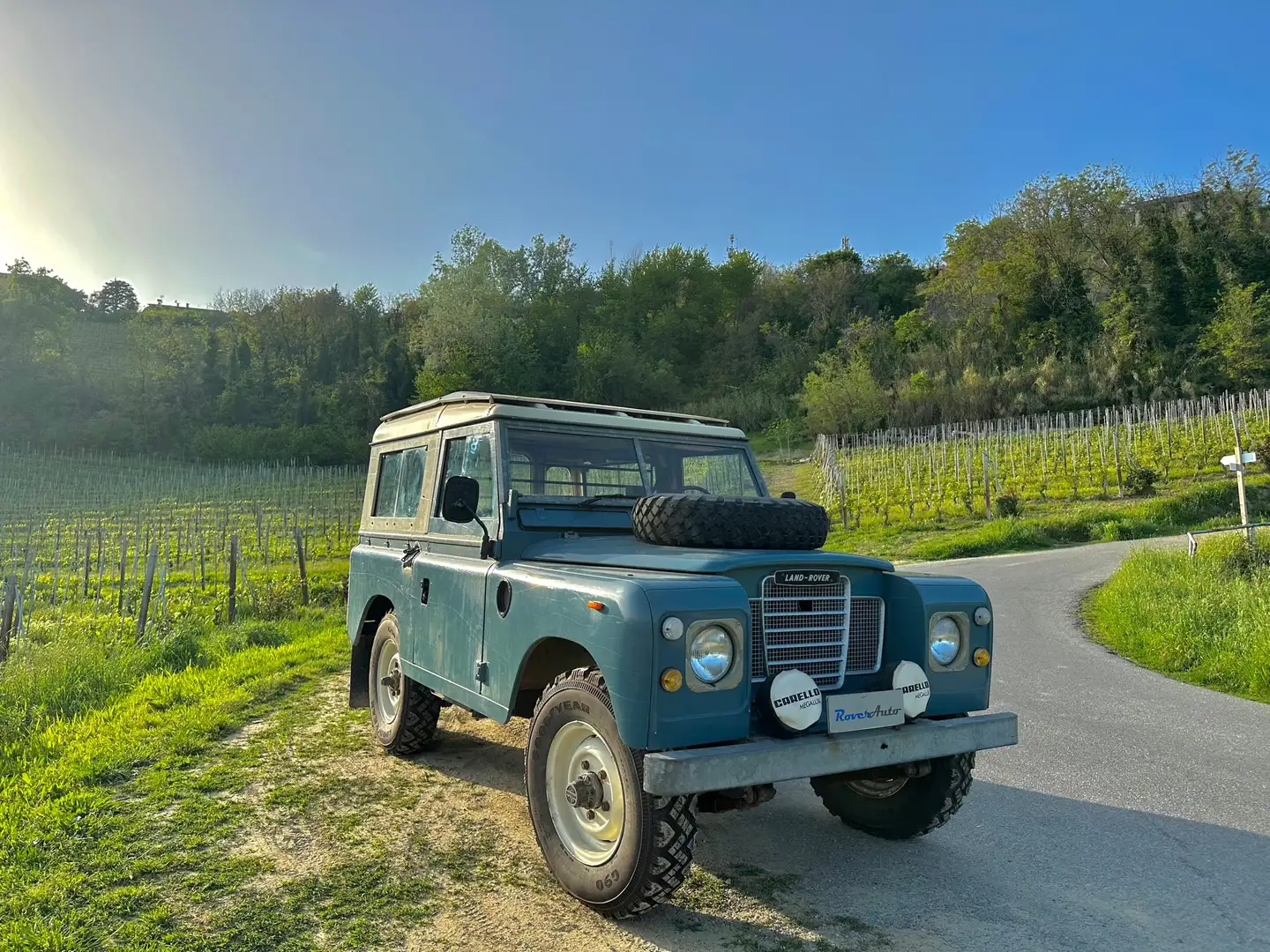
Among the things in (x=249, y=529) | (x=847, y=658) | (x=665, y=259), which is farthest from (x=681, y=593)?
(x=665, y=259)

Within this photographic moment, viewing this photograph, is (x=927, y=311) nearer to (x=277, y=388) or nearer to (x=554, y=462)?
(x=277, y=388)

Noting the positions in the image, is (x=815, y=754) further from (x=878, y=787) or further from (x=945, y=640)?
(x=878, y=787)

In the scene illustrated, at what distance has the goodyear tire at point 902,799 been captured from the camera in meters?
4.01

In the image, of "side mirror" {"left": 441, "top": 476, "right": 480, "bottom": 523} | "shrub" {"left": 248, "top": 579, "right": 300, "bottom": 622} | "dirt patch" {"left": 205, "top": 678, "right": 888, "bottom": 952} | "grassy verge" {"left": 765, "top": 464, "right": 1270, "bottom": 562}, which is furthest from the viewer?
"grassy verge" {"left": 765, "top": 464, "right": 1270, "bottom": 562}

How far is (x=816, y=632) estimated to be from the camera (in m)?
3.71

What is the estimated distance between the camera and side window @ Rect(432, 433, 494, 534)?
477cm

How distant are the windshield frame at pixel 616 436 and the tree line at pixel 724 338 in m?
46.2

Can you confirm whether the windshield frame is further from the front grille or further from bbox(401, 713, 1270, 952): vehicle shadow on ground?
bbox(401, 713, 1270, 952): vehicle shadow on ground

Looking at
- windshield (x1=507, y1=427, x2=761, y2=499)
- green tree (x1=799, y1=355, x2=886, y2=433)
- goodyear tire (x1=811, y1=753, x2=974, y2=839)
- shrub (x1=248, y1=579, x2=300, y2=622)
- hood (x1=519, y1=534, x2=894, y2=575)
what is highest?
green tree (x1=799, y1=355, x2=886, y2=433)

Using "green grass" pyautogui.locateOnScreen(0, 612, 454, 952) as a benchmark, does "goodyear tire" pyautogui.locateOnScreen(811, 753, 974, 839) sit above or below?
above

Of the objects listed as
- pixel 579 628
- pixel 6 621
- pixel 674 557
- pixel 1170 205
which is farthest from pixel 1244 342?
pixel 6 621

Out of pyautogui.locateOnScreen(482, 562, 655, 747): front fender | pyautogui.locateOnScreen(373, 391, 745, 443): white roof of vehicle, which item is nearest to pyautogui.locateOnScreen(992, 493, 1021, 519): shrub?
pyautogui.locateOnScreen(373, 391, 745, 443): white roof of vehicle

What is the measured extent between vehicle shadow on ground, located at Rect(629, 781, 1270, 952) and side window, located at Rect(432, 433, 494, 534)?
2.12 m

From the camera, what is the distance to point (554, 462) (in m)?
4.91
